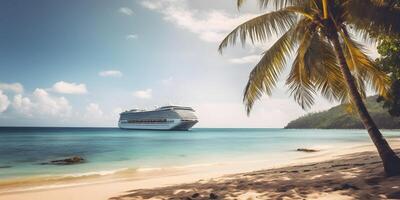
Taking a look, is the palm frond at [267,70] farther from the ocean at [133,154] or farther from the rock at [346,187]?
the ocean at [133,154]

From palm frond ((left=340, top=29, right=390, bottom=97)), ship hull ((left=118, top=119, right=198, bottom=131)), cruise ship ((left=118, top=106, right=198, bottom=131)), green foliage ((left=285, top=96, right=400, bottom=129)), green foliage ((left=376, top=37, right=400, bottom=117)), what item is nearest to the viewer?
palm frond ((left=340, top=29, right=390, bottom=97))

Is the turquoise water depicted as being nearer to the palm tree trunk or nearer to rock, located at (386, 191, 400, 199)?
the palm tree trunk

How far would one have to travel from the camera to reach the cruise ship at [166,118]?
8740cm

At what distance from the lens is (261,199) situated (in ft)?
21.5

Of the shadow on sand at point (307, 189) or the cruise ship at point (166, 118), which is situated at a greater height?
the cruise ship at point (166, 118)

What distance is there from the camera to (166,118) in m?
89.8

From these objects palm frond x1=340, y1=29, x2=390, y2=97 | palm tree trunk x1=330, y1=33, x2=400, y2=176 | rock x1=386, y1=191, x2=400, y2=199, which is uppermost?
palm frond x1=340, y1=29, x2=390, y2=97

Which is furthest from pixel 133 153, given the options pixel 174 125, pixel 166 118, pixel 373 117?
pixel 373 117

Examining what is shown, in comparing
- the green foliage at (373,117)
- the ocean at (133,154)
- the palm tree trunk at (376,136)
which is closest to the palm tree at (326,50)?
the palm tree trunk at (376,136)

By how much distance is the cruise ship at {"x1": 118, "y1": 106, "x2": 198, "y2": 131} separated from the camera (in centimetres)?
8740

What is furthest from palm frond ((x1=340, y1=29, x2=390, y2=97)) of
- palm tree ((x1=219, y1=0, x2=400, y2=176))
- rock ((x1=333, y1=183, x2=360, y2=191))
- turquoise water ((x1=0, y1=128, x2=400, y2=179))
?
turquoise water ((x1=0, y1=128, x2=400, y2=179))

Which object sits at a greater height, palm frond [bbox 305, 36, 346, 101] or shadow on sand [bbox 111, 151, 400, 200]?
palm frond [bbox 305, 36, 346, 101]

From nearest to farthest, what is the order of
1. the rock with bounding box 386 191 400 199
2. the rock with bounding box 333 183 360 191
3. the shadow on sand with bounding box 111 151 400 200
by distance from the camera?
1. the rock with bounding box 386 191 400 199
2. the shadow on sand with bounding box 111 151 400 200
3. the rock with bounding box 333 183 360 191

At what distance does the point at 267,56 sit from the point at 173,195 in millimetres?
4512
